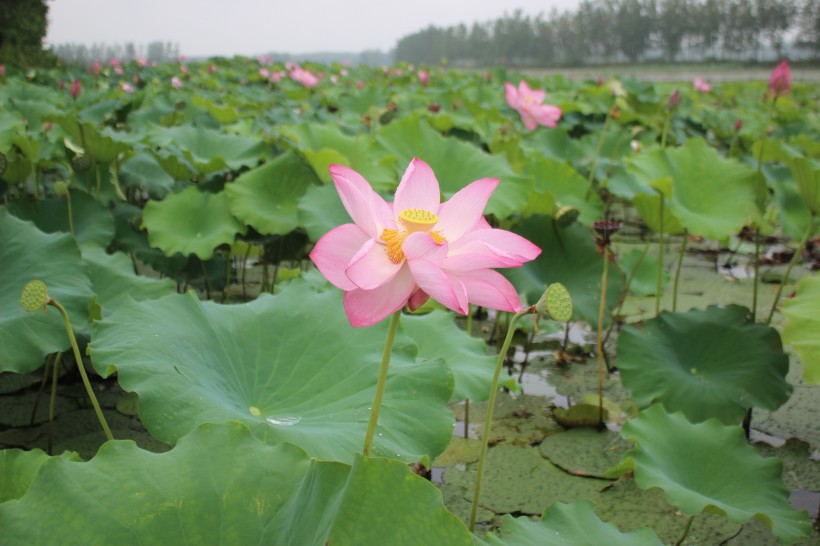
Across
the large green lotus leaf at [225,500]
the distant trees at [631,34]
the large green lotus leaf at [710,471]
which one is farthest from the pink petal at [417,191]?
the distant trees at [631,34]

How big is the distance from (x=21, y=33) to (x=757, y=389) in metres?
11.9

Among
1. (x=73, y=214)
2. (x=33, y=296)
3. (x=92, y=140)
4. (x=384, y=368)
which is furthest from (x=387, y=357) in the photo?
(x=92, y=140)

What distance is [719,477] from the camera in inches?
51.6

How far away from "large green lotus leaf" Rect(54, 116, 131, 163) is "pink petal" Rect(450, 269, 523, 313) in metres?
1.69

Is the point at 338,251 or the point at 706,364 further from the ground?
the point at 338,251

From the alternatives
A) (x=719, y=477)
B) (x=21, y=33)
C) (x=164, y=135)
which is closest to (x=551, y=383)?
(x=719, y=477)

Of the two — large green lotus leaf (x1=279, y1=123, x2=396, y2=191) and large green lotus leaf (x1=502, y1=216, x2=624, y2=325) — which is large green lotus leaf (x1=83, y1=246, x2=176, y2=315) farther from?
large green lotus leaf (x1=502, y1=216, x2=624, y2=325)

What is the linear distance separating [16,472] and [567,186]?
2.15 meters

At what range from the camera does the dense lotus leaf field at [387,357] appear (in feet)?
2.37

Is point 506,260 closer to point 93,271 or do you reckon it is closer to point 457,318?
point 93,271

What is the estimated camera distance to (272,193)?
7.56 ft

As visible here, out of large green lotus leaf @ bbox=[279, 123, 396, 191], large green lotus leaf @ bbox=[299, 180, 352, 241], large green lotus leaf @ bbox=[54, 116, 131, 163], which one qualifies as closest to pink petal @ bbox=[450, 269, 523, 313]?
large green lotus leaf @ bbox=[299, 180, 352, 241]

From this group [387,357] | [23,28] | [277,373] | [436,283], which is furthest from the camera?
[23,28]

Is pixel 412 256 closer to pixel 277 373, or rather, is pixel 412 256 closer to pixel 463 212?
pixel 463 212
